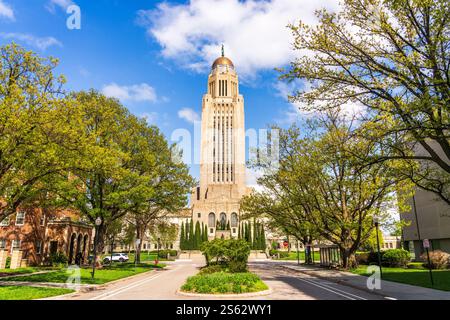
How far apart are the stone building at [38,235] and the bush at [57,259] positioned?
1.00 m

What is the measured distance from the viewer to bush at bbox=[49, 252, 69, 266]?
3269 cm

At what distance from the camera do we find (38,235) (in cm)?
3266

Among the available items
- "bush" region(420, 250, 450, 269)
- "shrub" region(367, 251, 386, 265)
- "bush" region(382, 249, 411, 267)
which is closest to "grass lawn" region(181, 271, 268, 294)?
"bush" region(420, 250, 450, 269)

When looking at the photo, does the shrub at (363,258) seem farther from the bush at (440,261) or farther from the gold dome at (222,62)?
the gold dome at (222,62)

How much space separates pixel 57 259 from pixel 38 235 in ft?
10.3

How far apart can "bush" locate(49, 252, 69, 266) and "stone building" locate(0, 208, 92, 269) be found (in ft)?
3.28

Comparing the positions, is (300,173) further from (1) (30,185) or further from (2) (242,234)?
(2) (242,234)

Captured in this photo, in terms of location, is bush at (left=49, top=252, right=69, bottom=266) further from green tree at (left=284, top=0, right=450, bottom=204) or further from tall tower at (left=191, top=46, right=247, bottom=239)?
Result: tall tower at (left=191, top=46, right=247, bottom=239)

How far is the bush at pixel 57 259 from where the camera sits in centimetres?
3269

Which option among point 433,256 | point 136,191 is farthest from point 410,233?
point 136,191

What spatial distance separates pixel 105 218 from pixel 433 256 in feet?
96.2

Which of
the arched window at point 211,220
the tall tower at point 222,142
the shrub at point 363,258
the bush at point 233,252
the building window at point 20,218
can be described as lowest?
the shrub at point 363,258

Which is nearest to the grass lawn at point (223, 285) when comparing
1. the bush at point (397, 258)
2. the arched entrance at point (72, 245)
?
the bush at point (397, 258)

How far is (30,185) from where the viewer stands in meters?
17.2
